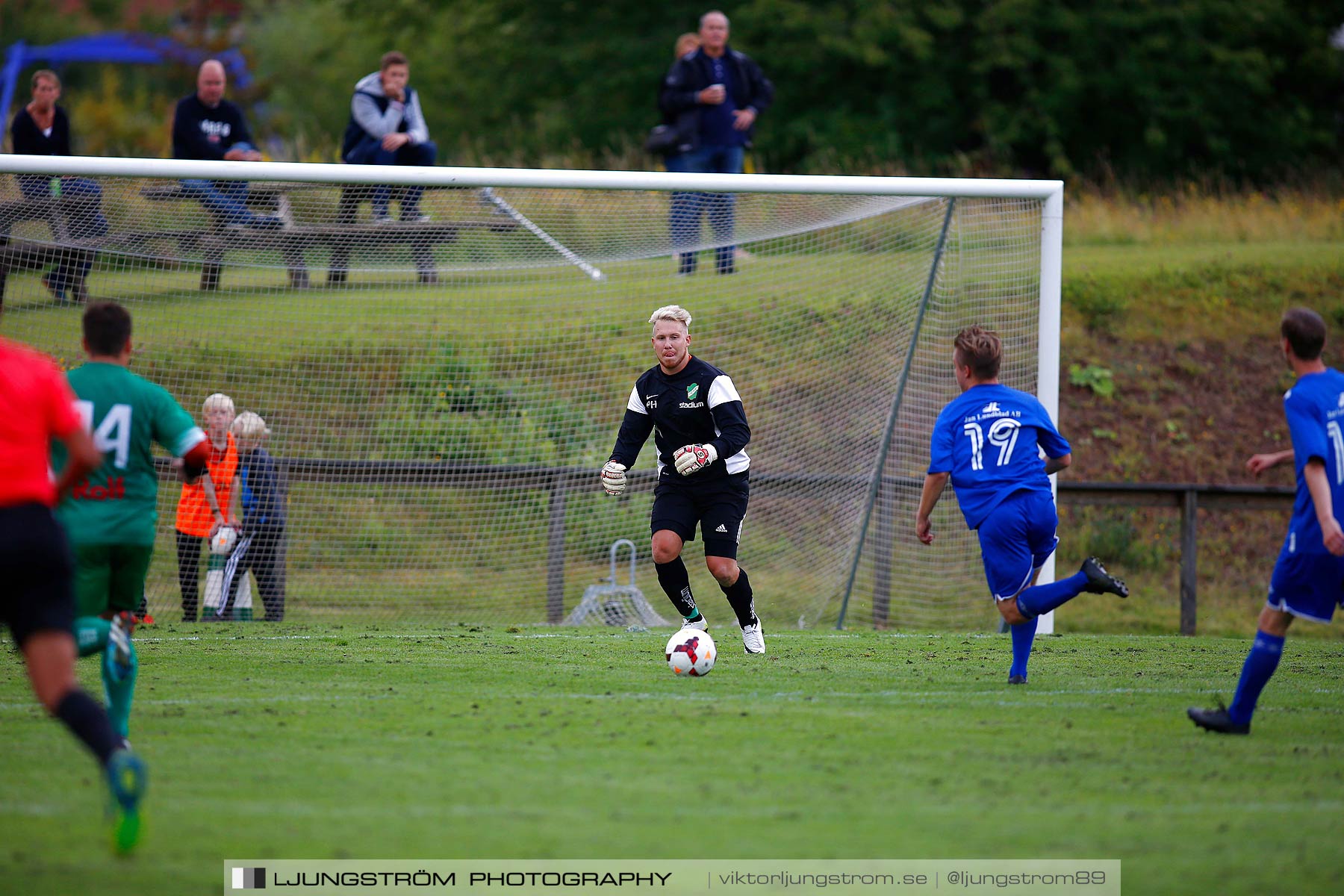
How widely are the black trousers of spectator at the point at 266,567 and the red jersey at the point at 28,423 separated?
651 centimetres

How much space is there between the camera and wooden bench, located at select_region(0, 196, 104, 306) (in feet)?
32.9

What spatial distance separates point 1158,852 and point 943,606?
27.5 ft

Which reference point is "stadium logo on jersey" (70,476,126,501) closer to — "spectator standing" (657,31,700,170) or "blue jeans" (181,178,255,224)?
"blue jeans" (181,178,255,224)

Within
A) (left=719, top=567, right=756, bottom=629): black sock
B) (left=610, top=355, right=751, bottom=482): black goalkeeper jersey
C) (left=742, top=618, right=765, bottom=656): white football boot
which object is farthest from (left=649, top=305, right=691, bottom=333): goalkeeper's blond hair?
(left=742, top=618, right=765, bottom=656): white football boot

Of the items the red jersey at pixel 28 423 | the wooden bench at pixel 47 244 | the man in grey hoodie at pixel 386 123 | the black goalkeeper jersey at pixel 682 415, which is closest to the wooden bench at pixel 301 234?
the wooden bench at pixel 47 244

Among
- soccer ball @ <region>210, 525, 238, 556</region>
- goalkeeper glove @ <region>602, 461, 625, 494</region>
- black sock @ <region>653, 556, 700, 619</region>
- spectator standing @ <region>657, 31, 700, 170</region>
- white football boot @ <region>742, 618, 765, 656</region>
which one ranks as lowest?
white football boot @ <region>742, 618, 765, 656</region>

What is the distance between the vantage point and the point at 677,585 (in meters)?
8.01

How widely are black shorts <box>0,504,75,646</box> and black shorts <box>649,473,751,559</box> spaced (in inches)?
Result: 161

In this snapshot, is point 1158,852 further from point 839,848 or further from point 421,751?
point 421,751

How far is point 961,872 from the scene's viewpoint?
396cm

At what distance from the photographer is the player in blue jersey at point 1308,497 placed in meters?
5.49

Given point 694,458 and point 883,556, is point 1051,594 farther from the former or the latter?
point 883,556

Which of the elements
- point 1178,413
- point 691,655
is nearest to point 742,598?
point 691,655

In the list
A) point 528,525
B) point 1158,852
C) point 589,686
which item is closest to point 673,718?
point 589,686
